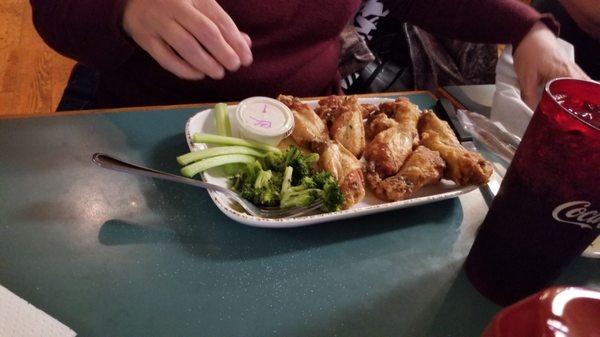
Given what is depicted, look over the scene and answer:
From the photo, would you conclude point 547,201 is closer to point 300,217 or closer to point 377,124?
point 300,217

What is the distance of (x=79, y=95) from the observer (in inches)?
49.6

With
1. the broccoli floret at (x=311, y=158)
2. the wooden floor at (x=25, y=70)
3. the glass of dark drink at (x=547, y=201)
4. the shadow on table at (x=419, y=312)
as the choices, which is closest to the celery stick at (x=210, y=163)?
the broccoli floret at (x=311, y=158)

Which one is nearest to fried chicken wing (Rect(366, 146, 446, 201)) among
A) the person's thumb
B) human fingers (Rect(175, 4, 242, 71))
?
human fingers (Rect(175, 4, 242, 71))

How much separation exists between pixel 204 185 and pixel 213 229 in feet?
0.25

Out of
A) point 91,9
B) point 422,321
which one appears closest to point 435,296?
point 422,321

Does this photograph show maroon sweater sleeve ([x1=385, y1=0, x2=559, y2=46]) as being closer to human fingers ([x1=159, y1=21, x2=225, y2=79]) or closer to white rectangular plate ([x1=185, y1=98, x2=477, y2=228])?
white rectangular plate ([x1=185, y1=98, x2=477, y2=228])

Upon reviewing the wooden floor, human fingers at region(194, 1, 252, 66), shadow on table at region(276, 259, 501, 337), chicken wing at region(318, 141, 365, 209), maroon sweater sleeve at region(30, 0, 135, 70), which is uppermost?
human fingers at region(194, 1, 252, 66)

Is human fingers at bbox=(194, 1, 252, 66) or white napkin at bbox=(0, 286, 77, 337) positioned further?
human fingers at bbox=(194, 1, 252, 66)

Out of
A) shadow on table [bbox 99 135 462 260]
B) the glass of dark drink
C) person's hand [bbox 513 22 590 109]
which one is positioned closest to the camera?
the glass of dark drink

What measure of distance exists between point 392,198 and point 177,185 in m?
0.41

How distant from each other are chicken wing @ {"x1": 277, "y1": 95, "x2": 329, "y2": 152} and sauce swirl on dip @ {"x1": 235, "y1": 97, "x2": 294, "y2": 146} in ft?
0.07

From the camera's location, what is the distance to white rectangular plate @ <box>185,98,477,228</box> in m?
0.76

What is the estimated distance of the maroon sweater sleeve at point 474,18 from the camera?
1410 millimetres

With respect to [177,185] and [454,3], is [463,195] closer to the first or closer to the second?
[177,185]
